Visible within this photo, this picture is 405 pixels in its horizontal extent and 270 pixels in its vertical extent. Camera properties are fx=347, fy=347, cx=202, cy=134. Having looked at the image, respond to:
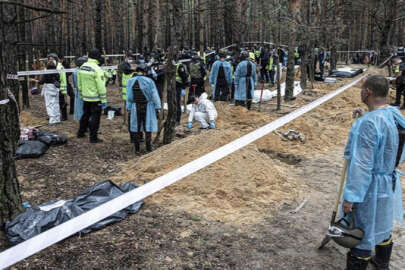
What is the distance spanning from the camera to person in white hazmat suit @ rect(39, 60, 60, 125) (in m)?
9.21

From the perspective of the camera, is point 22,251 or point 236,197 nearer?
point 22,251

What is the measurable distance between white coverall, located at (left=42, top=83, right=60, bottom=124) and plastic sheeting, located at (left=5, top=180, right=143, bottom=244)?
5.50m

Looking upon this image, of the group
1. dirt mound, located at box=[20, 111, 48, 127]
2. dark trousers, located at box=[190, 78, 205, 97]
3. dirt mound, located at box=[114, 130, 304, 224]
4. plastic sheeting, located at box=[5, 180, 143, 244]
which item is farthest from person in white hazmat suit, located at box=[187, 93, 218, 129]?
dirt mound, located at box=[20, 111, 48, 127]

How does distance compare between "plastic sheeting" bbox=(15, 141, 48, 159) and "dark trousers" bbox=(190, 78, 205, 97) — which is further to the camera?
"dark trousers" bbox=(190, 78, 205, 97)

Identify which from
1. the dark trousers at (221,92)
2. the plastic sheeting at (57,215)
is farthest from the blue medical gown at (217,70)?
the plastic sheeting at (57,215)

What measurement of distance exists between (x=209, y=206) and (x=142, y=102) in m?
3.41

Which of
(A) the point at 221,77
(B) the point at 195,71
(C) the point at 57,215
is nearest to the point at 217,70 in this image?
(A) the point at 221,77

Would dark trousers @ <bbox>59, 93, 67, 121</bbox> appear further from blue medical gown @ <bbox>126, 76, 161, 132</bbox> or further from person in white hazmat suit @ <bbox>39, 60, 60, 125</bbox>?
blue medical gown @ <bbox>126, 76, 161, 132</bbox>

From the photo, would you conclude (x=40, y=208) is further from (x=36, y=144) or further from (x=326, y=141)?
(x=326, y=141)

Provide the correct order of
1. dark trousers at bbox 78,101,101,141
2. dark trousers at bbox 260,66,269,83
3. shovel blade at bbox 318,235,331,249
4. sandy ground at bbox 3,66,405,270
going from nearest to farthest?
sandy ground at bbox 3,66,405,270 < shovel blade at bbox 318,235,331,249 < dark trousers at bbox 78,101,101,141 < dark trousers at bbox 260,66,269,83

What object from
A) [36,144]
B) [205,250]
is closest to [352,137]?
[205,250]

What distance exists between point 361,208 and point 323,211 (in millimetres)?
1818

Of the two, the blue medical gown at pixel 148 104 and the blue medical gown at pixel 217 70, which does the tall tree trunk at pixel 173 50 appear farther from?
the blue medical gown at pixel 217 70

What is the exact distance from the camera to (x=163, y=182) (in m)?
2.73
